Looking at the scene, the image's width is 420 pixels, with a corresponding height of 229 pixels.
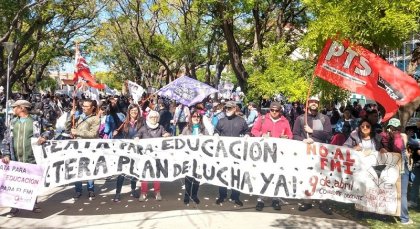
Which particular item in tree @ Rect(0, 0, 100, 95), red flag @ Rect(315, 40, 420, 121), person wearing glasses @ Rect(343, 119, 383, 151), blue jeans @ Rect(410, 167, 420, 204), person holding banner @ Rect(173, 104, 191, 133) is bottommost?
blue jeans @ Rect(410, 167, 420, 204)

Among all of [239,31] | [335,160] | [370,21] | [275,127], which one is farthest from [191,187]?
[239,31]

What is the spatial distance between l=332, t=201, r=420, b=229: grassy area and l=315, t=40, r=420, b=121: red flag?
1644 millimetres

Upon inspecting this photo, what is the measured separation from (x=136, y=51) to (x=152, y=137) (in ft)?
92.3

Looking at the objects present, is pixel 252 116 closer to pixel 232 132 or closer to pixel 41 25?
pixel 232 132

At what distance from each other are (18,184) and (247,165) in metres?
3.33

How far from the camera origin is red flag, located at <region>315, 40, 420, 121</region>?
5910mm

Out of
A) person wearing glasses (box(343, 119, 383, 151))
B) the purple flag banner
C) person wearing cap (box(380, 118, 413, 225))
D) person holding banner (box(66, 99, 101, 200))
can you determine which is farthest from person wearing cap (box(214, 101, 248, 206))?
the purple flag banner

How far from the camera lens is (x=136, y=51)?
114 feet

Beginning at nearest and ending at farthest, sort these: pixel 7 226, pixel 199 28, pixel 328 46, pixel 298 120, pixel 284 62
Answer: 1. pixel 7 226
2. pixel 328 46
3. pixel 298 120
4. pixel 284 62
5. pixel 199 28

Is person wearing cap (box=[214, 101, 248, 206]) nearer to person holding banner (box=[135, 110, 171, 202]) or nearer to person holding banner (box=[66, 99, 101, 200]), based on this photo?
person holding banner (box=[135, 110, 171, 202])

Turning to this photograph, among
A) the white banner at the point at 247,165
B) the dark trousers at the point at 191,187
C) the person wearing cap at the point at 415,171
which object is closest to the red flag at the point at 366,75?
the white banner at the point at 247,165

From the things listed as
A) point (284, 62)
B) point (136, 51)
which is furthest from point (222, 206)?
point (136, 51)

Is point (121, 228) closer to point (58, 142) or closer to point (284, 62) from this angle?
point (58, 142)

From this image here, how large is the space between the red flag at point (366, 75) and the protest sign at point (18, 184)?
14.4ft
